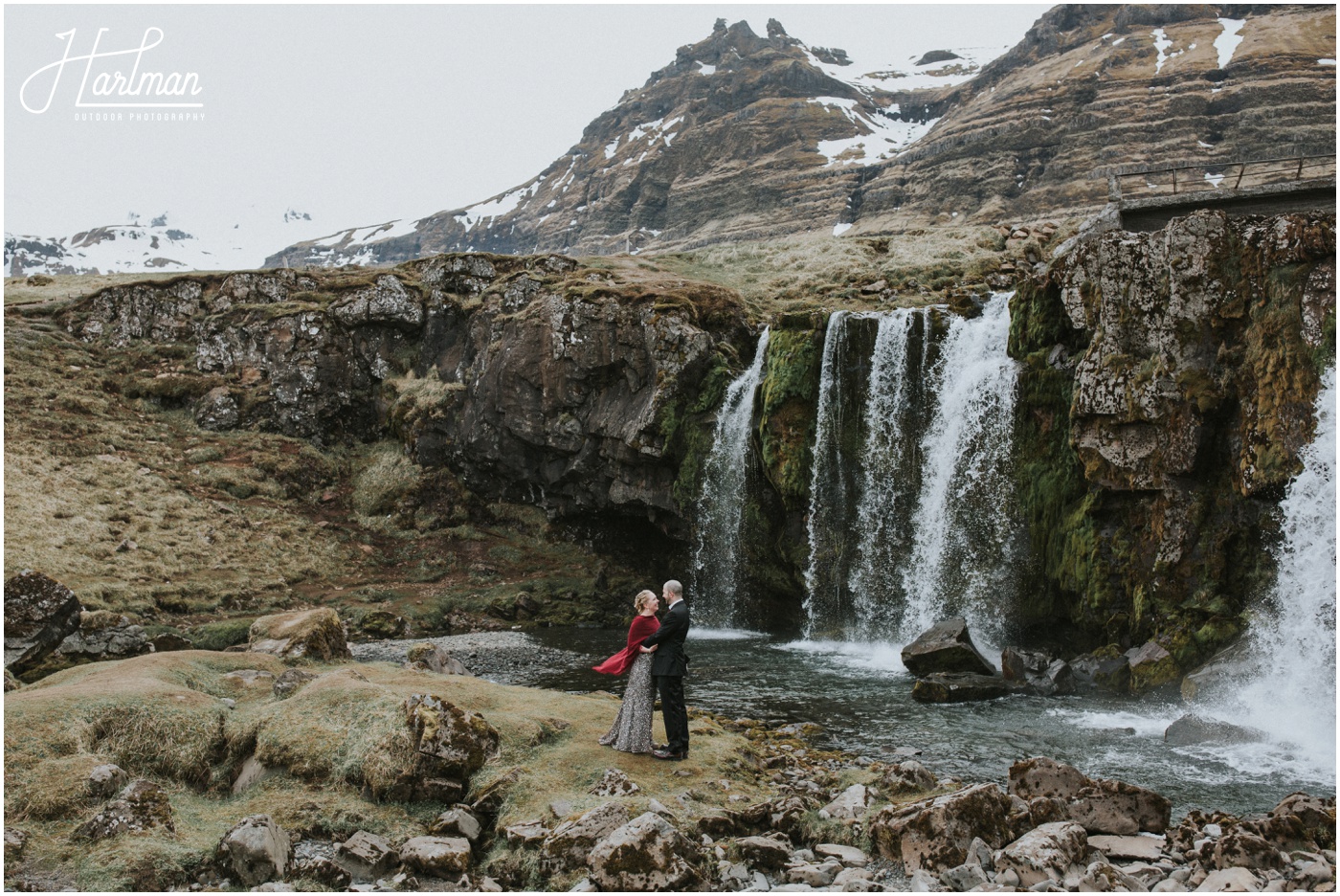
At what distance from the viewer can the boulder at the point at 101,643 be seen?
1873cm

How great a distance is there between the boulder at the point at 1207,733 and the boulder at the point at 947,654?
5.34 meters

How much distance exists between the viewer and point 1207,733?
14.4 meters

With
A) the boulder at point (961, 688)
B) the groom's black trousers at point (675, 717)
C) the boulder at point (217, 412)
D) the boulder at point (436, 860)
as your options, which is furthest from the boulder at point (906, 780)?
the boulder at point (217, 412)

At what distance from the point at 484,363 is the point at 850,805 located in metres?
36.0

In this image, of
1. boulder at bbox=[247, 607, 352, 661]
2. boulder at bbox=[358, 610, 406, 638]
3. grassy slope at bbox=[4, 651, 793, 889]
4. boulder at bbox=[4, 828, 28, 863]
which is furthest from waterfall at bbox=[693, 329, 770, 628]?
boulder at bbox=[4, 828, 28, 863]

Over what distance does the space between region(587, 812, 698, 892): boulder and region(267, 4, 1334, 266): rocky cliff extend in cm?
4632

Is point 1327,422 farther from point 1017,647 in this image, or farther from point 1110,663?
point 1017,647

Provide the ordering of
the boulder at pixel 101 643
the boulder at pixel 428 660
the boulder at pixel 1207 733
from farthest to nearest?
the boulder at pixel 101 643, the boulder at pixel 428 660, the boulder at pixel 1207 733

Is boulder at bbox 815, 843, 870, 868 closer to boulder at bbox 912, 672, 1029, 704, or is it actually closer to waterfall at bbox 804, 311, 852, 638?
boulder at bbox 912, 672, 1029, 704

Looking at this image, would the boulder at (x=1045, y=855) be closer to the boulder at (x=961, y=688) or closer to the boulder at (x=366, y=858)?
the boulder at (x=366, y=858)

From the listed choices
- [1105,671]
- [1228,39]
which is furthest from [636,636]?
[1228,39]

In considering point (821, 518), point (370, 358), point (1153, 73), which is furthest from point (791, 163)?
point (821, 518)

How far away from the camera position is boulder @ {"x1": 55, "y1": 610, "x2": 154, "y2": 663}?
18.7 metres

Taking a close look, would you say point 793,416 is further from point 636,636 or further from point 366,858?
point 366,858
